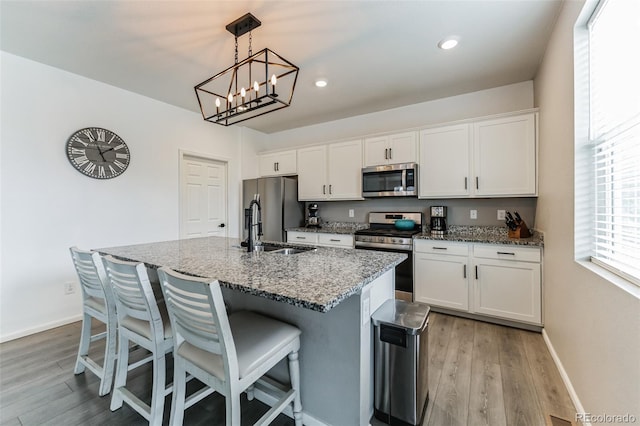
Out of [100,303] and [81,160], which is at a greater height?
[81,160]

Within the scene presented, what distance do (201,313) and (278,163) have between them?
3.84m

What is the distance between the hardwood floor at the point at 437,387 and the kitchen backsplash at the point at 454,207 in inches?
51.7

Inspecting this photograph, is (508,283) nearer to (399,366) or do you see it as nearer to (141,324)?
(399,366)

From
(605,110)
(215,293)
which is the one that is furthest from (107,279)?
(605,110)

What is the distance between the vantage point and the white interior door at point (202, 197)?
402cm

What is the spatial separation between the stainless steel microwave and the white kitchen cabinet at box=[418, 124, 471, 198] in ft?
0.33

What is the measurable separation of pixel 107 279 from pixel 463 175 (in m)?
3.41

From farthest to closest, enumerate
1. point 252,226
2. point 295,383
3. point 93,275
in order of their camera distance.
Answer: point 252,226 → point 93,275 → point 295,383

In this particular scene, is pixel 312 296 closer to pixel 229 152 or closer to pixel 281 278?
pixel 281 278

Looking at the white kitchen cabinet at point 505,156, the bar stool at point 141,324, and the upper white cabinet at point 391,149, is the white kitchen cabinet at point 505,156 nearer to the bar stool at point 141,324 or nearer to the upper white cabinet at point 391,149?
the upper white cabinet at point 391,149

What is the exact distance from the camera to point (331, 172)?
13.5 feet

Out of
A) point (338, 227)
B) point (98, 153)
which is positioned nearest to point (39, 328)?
point (98, 153)

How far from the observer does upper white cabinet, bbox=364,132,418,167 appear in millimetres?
3443

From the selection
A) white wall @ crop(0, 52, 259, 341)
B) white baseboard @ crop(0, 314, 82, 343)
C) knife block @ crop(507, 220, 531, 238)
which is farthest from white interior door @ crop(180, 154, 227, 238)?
knife block @ crop(507, 220, 531, 238)
